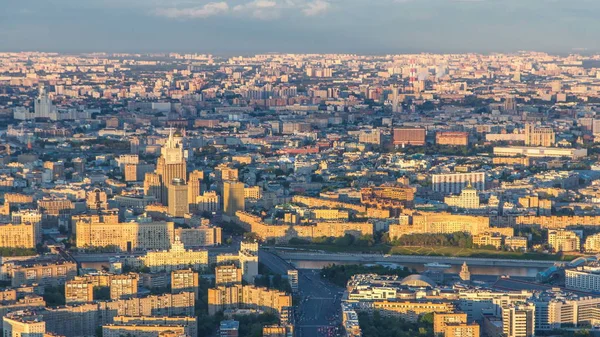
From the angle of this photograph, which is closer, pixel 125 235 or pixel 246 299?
pixel 246 299

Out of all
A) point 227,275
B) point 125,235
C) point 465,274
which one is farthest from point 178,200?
point 465,274

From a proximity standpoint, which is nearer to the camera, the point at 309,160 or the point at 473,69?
the point at 309,160

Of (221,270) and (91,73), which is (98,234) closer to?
(221,270)

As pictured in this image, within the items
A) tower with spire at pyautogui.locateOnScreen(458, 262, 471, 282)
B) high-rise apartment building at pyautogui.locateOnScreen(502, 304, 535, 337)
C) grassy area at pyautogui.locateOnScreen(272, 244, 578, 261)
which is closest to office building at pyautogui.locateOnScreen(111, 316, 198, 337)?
high-rise apartment building at pyautogui.locateOnScreen(502, 304, 535, 337)

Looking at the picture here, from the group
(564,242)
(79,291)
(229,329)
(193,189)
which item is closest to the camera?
(229,329)

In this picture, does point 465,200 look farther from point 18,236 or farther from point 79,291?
point 79,291

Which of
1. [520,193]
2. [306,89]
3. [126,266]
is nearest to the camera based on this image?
[126,266]

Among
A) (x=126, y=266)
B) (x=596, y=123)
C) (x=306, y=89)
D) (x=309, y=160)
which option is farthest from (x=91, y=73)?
(x=126, y=266)
